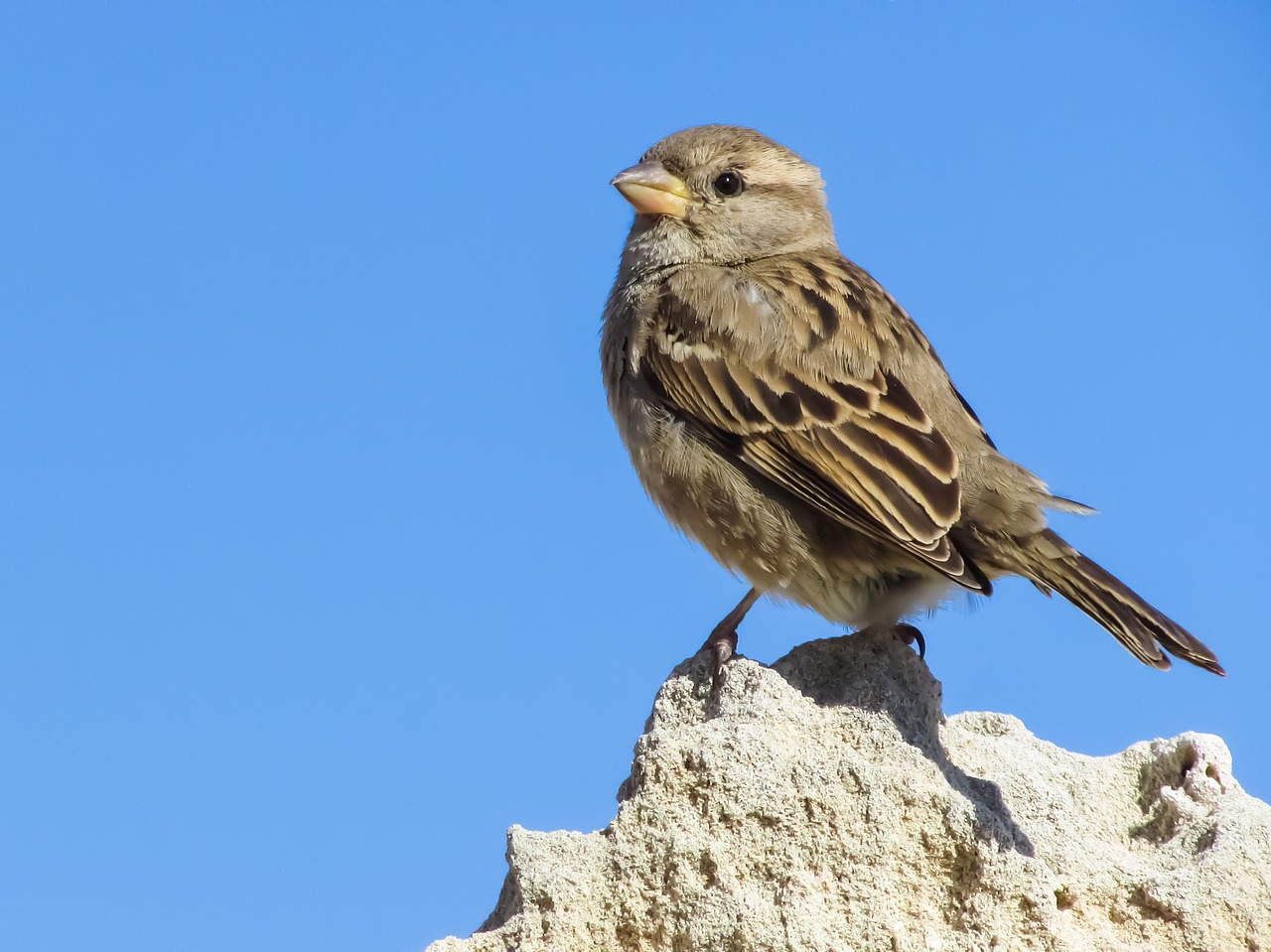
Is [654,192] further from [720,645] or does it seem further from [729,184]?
[720,645]

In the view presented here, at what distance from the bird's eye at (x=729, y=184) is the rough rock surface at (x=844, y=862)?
114 inches

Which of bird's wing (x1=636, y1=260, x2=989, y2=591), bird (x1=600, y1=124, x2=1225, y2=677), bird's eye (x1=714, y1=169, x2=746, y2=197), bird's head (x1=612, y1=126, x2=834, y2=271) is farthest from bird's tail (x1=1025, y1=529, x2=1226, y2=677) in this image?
bird's eye (x1=714, y1=169, x2=746, y2=197)

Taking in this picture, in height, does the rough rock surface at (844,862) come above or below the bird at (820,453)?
below

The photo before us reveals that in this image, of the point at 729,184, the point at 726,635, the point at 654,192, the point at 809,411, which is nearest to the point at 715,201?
the point at 729,184

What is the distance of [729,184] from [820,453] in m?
1.82

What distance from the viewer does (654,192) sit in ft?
21.5

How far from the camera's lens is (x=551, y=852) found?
4.18 m

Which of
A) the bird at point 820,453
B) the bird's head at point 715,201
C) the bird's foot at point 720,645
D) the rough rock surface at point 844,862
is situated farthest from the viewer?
the bird's head at point 715,201

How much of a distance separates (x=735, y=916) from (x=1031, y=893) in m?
0.84

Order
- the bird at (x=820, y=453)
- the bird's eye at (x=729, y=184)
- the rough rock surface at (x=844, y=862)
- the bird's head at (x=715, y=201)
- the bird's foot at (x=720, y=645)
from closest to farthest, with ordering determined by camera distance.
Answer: the rough rock surface at (x=844, y=862) → the bird's foot at (x=720, y=645) → the bird at (x=820, y=453) → the bird's head at (x=715, y=201) → the bird's eye at (x=729, y=184)

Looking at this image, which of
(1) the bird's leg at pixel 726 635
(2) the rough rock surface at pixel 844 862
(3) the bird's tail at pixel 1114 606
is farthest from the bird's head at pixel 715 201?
(2) the rough rock surface at pixel 844 862

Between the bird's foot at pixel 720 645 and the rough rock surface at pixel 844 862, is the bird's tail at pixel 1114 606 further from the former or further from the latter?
the bird's foot at pixel 720 645

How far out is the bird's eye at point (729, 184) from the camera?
665 cm

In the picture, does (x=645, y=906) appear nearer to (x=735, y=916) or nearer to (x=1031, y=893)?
(x=735, y=916)
